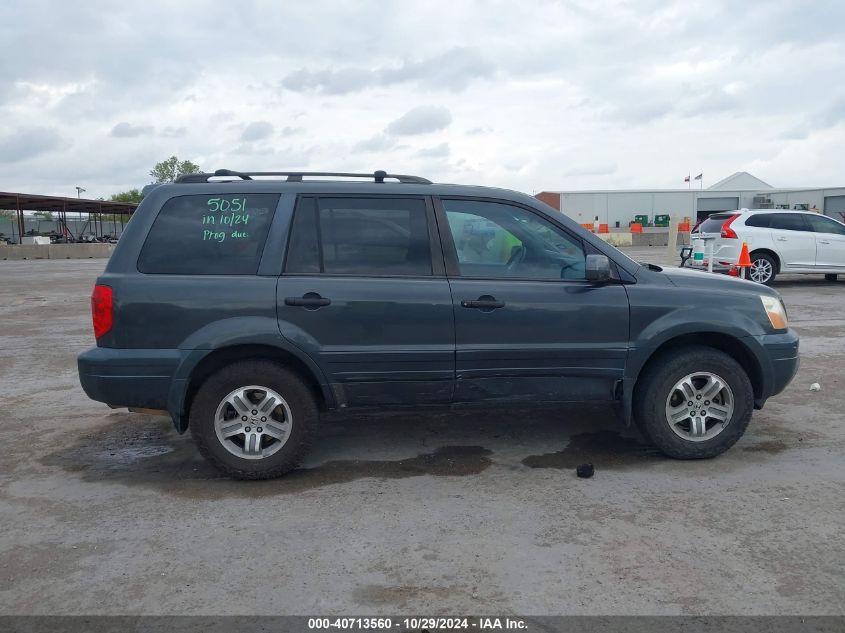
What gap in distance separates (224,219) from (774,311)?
371 centimetres

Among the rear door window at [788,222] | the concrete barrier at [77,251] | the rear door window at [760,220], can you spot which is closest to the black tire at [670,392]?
the rear door window at [760,220]

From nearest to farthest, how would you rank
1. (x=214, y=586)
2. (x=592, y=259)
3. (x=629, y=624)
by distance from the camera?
(x=629, y=624)
(x=214, y=586)
(x=592, y=259)

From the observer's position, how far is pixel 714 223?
14117 millimetres

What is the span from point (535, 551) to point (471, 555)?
0.32 meters

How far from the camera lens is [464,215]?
454cm

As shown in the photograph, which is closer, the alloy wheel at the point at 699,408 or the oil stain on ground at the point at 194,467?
the oil stain on ground at the point at 194,467

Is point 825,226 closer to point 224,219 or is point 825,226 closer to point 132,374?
point 224,219

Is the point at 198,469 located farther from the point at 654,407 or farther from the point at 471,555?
the point at 654,407

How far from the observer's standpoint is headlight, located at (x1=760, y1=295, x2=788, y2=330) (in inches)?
184

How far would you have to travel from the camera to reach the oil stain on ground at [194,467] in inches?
171

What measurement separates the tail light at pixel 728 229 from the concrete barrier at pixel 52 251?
92.2 ft

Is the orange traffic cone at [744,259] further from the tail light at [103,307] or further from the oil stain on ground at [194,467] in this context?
the tail light at [103,307]

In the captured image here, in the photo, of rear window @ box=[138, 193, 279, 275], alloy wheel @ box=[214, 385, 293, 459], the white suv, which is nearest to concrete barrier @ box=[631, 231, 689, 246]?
the white suv

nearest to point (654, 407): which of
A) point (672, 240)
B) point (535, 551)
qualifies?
point (535, 551)
